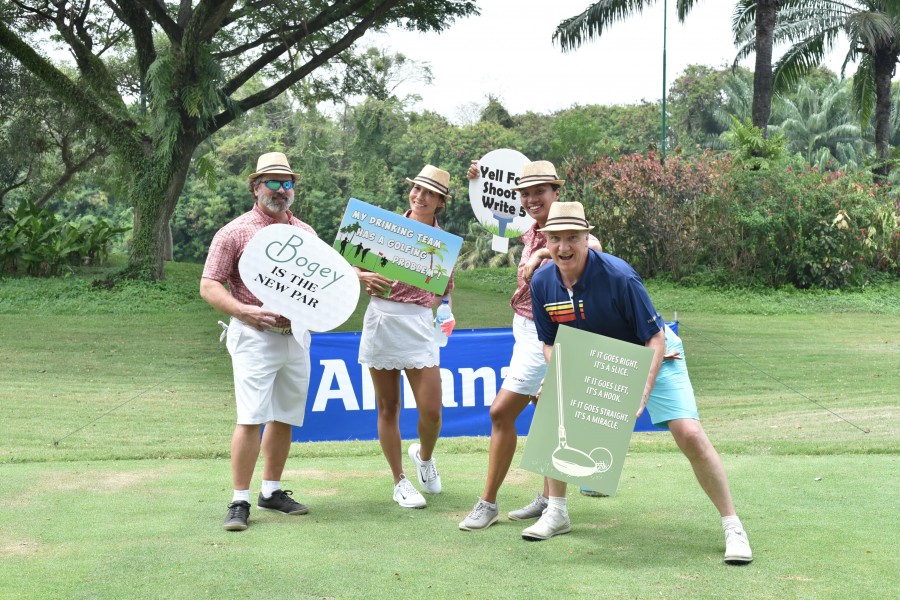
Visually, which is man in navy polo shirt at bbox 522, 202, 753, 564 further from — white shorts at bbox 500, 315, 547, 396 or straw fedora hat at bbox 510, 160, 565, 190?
straw fedora hat at bbox 510, 160, 565, 190

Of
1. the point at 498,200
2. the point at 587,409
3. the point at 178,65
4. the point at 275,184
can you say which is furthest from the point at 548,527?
the point at 178,65

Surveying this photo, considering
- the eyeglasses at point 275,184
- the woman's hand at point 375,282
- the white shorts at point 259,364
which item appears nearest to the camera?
the white shorts at point 259,364

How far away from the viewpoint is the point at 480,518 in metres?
4.90

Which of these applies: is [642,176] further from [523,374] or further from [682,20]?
[523,374]

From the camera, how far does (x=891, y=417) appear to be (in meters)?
→ 10.0

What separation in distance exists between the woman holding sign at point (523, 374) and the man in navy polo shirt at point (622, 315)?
40 centimetres

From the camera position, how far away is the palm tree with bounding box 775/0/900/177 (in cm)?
2727

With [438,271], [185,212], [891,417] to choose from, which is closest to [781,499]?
[438,271]

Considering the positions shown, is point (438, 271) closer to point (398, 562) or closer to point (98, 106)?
point (398, 562)

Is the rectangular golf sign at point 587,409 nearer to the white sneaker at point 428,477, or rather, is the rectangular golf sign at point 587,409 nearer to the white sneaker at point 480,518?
the white sneaker at point 480,518

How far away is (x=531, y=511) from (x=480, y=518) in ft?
1.33

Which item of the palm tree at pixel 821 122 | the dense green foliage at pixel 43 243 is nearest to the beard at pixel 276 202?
the dense green foliage at pixel 43 243

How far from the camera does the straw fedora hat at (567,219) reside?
14.4 ft

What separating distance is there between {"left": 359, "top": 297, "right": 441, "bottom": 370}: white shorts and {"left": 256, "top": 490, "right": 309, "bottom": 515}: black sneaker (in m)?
0.83
